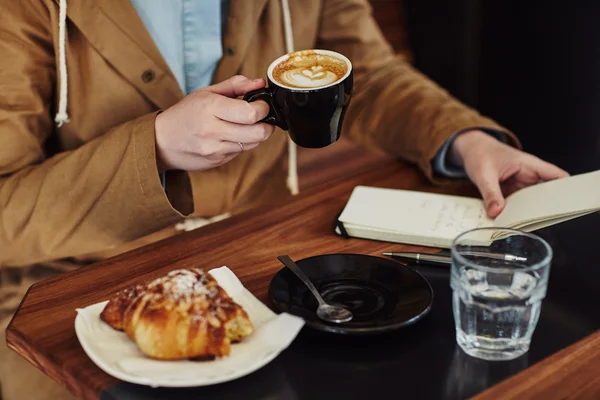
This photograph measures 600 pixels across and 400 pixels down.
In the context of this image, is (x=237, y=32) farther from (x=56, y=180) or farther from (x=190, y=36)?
(x=56, y=180)

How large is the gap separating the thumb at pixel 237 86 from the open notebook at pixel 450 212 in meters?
0.24

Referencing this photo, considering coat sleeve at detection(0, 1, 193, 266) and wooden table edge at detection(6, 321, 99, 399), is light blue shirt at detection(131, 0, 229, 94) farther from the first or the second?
wooden table edge at detection(6, 321, 99, 399)

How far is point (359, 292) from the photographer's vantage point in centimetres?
101

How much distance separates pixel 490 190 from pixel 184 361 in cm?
62

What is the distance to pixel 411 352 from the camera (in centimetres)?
91

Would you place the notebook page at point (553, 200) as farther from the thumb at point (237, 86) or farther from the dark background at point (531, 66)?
the dark background at point (531, 66)

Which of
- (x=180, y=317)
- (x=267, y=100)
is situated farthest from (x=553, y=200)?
(x=180, y=317)

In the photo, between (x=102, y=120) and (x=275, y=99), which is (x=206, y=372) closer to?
(x=275, y=99)

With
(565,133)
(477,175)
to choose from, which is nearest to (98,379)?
(477,175)

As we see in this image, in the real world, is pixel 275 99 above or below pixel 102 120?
above

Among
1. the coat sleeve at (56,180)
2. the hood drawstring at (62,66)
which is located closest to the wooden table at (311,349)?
the coat sleeve at (56,180)

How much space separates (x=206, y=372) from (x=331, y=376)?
0.45 ft

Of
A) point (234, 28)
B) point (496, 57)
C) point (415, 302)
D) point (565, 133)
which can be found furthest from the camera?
point (496, 57)

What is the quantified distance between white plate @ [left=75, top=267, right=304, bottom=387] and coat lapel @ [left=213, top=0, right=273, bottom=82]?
0.61 metres
